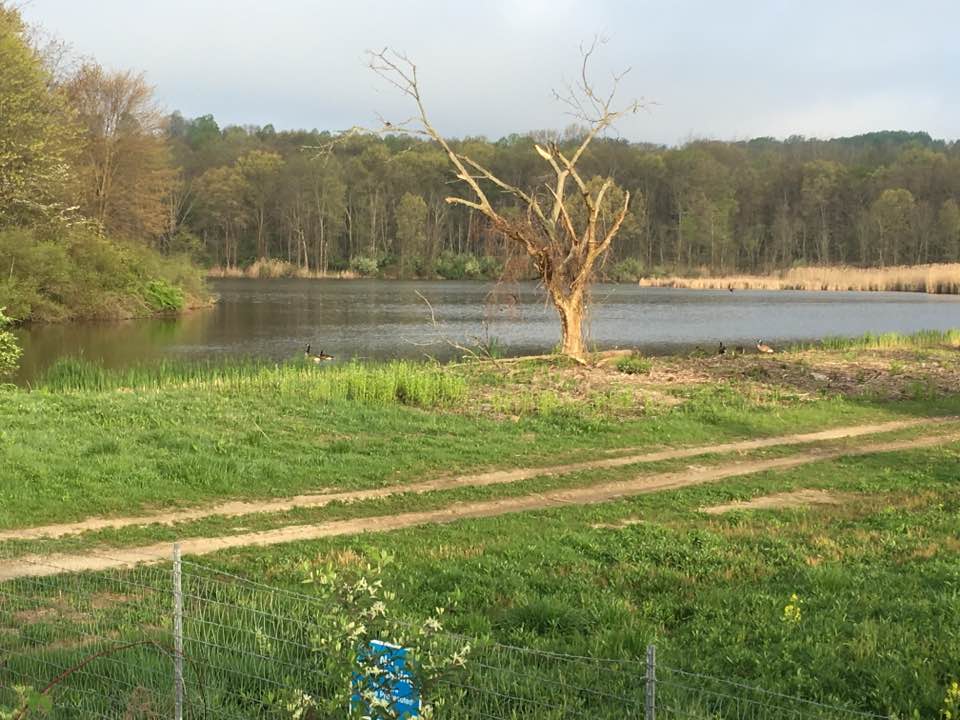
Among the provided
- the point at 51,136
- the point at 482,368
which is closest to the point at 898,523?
the point at 482,368

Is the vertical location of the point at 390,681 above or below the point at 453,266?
below

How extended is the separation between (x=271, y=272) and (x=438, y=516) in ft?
275

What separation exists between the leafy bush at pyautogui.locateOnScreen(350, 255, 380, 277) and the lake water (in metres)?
32.3

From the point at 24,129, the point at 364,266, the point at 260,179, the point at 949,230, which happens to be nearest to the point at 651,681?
the point at 24,129

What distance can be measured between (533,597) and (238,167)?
3768 inches

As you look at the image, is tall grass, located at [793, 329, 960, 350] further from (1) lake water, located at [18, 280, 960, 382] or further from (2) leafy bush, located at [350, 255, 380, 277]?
(2) leafy bush, located at [350, 255, 380, 277]

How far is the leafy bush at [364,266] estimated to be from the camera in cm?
9212

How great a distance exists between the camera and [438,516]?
948 centimetres

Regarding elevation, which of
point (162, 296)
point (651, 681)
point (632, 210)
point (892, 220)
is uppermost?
point (632, 210)

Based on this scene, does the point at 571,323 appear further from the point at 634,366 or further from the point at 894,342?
the point at 894,342

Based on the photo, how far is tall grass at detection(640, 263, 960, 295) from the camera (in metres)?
60.2

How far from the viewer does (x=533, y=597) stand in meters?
6.32

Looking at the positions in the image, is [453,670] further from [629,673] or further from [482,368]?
[482,368]

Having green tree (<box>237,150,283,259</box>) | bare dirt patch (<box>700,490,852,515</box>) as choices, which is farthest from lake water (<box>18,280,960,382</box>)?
green tree (<box>237,150,283,259</box>)
